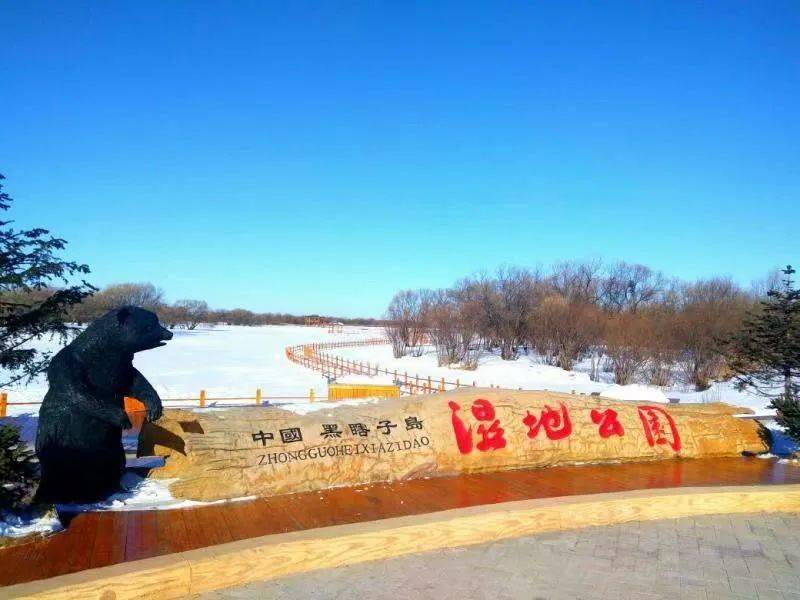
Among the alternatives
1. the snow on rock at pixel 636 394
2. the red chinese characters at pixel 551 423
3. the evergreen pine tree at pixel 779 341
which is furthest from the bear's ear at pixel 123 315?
the snow on rock at pixel 636 394

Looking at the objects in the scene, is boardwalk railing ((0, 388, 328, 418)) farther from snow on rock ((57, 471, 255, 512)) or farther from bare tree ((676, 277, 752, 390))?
bare tree ((676, 277, 752, 390))

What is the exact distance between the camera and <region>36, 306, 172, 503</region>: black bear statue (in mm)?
5664

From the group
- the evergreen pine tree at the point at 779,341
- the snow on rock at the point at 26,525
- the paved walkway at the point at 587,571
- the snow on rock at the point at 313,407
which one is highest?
the evergreen pine tree at the point at 779,341

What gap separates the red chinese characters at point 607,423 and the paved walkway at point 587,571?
230cm

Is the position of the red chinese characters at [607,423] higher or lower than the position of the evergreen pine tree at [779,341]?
lower

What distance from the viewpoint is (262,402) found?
17281 millimetres

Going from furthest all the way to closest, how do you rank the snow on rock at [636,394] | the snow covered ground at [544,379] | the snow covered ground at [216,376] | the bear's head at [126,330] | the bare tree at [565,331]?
the bare tree at [565,331] < the snow covered ground at [216,376] < the snow covered ground at [544,379] < the snow on rock at [636,394] < the bear's head at [126,330]

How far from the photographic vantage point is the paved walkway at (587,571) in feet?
15.1

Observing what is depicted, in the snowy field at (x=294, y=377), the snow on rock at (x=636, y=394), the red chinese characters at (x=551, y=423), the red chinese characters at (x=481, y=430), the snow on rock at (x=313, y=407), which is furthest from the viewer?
the snowy field at (x=294, y=377)

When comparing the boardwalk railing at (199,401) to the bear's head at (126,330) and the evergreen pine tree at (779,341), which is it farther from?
the evergreen pine tree at (779,341)

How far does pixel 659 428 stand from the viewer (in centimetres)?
882

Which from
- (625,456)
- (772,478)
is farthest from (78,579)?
(772,478)

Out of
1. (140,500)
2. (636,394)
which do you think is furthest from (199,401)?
(636,394)

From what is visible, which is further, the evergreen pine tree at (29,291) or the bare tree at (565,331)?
the bare tree at (565,331)
